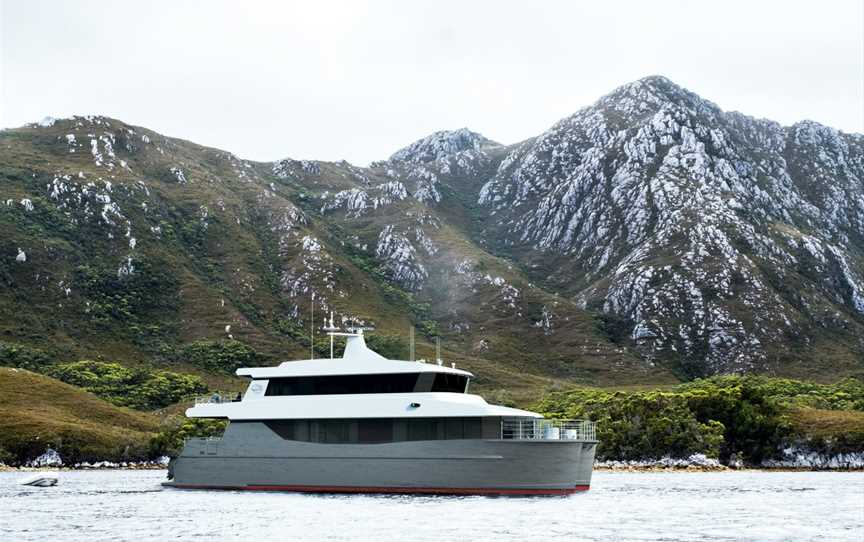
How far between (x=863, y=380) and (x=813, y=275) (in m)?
40.6

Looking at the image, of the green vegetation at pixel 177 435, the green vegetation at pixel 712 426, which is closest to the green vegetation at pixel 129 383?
the green vegetation at pixel 177 435

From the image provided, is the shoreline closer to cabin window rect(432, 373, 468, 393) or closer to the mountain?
cabin window rect(432, 373, 468, 393)

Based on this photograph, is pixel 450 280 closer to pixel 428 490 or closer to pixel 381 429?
pixel 381 429

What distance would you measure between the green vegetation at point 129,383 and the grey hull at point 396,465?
7579 centimetres

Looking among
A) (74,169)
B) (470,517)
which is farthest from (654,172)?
(470,517)

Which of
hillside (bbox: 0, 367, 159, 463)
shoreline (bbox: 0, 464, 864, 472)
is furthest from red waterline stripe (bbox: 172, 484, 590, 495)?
hillside (bbox: 0, 367, 159, 463)

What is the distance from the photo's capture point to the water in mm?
31391

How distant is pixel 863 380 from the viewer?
140 meters

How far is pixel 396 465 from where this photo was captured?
4384 cm

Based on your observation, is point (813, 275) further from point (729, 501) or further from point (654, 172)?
point (729, 501)

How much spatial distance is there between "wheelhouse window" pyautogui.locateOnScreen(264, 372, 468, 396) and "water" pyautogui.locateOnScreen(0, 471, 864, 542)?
17.2 ft

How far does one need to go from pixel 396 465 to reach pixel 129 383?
9252 cm

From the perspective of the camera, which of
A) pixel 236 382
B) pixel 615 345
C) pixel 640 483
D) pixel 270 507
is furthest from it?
pixel 615 345

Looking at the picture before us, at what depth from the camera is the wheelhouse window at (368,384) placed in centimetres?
4431
